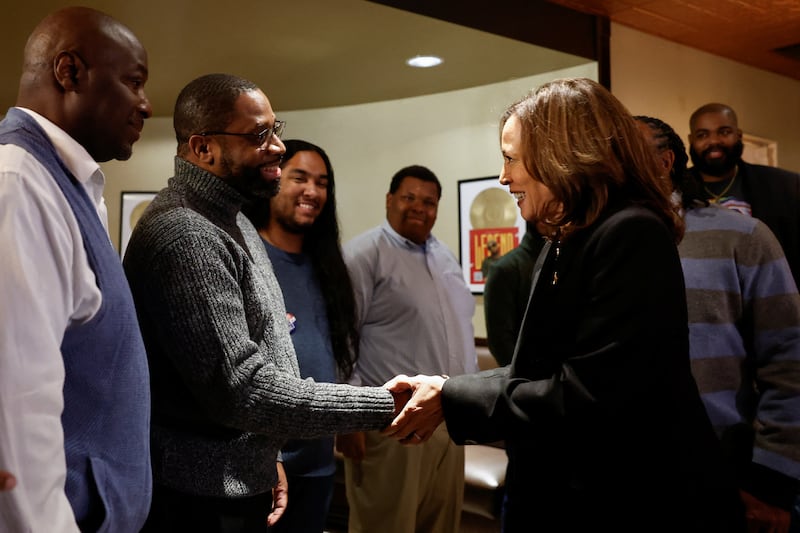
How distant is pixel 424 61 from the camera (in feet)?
13.9

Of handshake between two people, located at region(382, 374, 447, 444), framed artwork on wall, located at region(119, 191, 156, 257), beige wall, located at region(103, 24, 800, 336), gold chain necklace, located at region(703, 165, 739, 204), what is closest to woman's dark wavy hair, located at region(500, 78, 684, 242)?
handshake between two people, located at region(382, 374, 447, 444)

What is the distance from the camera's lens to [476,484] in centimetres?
383

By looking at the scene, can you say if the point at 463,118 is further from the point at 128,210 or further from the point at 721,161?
the point at 128,210

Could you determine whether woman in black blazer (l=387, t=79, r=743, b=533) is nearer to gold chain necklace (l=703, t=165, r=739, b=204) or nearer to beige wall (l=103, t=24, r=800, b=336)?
gold chain necklace (l=703, t=165, r=739, b=204)

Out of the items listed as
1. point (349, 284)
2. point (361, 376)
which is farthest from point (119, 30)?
point (361, 376)

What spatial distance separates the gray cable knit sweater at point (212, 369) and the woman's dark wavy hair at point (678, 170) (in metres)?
1.14

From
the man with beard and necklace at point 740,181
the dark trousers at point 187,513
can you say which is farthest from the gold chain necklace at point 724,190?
the dark trousers at point 187,513

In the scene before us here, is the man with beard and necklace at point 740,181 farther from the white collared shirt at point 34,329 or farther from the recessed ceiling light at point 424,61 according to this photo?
the white collared shirt at point 34,329

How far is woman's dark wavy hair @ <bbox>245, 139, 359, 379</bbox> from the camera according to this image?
2693 millimetres

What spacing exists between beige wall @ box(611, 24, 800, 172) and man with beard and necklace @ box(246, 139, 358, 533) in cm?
209

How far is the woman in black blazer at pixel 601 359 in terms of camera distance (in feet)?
4.35

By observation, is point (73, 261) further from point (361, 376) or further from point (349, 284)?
point (361, 376)

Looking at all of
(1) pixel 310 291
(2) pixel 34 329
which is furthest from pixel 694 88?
(2) pixel 34 329

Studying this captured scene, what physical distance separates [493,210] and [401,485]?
Result: 2250mm
